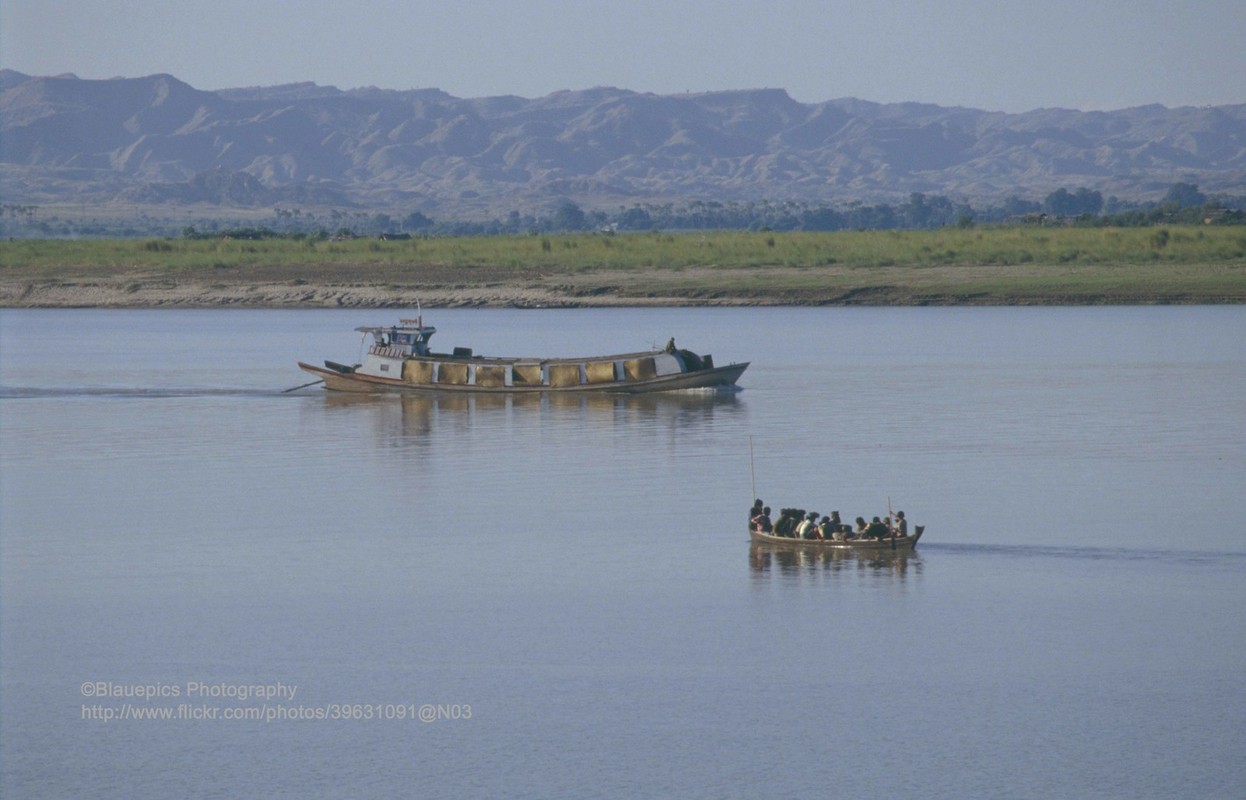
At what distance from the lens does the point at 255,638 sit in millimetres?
22062

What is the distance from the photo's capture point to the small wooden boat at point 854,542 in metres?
25.8

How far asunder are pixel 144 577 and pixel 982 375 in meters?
30.6

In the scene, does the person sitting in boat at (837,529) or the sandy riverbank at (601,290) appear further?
the sandy riverbank at (601,290)

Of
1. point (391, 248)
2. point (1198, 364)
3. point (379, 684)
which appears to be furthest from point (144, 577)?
point (391, 248)

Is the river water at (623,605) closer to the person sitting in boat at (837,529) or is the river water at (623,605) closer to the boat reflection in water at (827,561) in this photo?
the boat reflection in water at (827,561)

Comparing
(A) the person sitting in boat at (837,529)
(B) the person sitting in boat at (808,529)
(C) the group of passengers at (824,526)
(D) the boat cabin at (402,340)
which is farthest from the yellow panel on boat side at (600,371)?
(A) the person sitting in boat at (837,529)

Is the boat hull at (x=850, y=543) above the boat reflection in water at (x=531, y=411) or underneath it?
underneath

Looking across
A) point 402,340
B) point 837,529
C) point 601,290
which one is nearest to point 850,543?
point 837,529

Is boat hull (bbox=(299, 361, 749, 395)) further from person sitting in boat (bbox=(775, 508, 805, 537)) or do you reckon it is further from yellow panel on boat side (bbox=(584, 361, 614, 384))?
person sitting in boat (bbox=(775, 508, 805, 537))

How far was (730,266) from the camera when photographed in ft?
276

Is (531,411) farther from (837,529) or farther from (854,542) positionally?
(854,542)

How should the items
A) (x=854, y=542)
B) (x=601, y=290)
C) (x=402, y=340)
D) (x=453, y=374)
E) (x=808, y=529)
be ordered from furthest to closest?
1. (x=601, y=290)
2. (x=402, y=340)
3. (x=453, y=374)
4. (x=808, y=529)
5. (x=854, y=542)

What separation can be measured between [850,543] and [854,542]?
6 centimetres

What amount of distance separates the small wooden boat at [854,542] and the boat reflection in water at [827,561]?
6 centimetres
